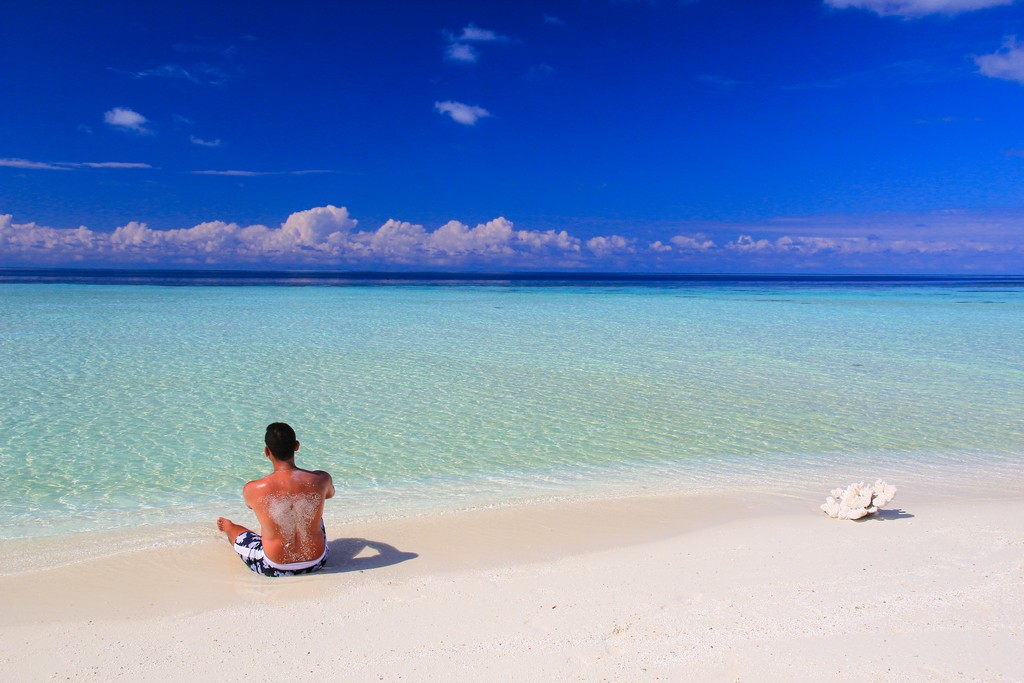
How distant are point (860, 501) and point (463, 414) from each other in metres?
4.66

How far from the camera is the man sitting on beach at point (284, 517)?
12.3 ft

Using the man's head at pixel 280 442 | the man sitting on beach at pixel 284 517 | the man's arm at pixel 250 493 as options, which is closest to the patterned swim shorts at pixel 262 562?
the man sitting on beach at pixel 284 517

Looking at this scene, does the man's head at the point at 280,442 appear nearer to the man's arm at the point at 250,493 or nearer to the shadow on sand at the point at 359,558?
the man's arm at the point at 250,493

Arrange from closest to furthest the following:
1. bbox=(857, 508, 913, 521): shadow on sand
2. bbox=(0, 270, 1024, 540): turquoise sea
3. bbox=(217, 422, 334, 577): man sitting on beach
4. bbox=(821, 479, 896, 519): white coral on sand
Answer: bbox=(217, 422, 334, 577): man sitting on beach, bbox=(821, 479, 896, 519): white coral on sand, bbox=(857, 508, 913, 521): shadow on sand, bbox=(0, 270, 1024, 540): turquoise sea

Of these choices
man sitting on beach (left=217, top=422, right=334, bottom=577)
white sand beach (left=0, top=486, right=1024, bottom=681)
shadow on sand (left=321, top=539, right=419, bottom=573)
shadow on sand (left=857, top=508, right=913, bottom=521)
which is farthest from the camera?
shadow on sand (left=857, top=508, right=913, bottom=521)

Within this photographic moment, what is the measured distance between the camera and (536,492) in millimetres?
5484

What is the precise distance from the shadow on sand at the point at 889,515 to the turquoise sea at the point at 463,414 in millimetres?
1140

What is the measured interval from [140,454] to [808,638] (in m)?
5.83

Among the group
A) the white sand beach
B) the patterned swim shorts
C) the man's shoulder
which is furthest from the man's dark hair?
the white sand beach

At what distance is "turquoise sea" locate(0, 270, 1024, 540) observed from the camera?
18.4ft

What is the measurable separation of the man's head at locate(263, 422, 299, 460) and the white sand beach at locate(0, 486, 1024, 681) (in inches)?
27.4

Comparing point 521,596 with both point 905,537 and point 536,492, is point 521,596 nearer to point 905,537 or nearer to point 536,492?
point 536,492

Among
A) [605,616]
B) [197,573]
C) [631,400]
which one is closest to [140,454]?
[197,573]

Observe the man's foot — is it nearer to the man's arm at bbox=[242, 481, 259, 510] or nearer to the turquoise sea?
the man's arm at bbox=[242, 481, 259, 510]
